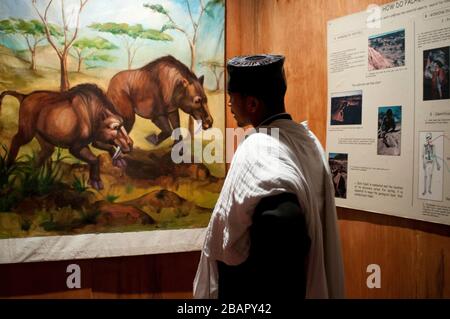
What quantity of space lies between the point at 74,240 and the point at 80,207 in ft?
0.41

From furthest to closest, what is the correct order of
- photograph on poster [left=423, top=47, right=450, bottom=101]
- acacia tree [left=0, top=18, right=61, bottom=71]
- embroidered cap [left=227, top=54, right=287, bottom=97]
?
acacia tree [left=0, top=18, right=61, bottom=71]
photograph on poster [left=423, top=47, right=450, bottom=101]
embroidered cap [left=227, top=54, right=287, bottom=97]

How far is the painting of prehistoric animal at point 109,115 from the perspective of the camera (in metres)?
1.46

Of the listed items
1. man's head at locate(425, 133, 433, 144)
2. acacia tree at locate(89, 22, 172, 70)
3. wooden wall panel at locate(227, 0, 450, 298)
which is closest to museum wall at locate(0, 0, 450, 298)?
wooden wall panel at locate(227, 0, 450, 298)

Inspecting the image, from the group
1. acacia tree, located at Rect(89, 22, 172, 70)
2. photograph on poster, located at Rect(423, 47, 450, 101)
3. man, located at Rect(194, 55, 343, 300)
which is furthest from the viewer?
acacia tree, located at Rect(89, 22, 172, 70)

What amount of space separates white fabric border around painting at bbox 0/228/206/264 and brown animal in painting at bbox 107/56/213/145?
385 millimetres

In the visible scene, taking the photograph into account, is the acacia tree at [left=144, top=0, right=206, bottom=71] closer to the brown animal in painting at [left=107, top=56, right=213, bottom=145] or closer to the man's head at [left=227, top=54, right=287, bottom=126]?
the brown animal in painting at [left=107, top=56, right=213, bottom=145]

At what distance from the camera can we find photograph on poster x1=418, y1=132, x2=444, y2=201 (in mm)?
1078

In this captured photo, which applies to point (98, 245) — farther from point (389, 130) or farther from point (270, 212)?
point (389, 130)

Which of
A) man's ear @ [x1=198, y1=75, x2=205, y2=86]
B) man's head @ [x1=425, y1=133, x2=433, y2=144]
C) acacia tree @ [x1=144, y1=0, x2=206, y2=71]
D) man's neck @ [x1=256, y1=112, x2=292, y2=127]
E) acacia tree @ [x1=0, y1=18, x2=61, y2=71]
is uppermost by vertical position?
acacia tree @ [x1=144, y1=0, x2=206, y2=71]

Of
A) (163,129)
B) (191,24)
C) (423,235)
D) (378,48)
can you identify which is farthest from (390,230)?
(191,24)

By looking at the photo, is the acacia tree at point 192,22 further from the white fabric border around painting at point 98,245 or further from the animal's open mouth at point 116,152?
the white fabric border around painting at point 98,245

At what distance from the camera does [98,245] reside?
5.09 ft

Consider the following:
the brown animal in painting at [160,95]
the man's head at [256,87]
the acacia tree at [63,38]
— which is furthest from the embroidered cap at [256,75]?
the acacia tree at [63,38]

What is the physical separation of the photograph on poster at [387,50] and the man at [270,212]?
42cm
